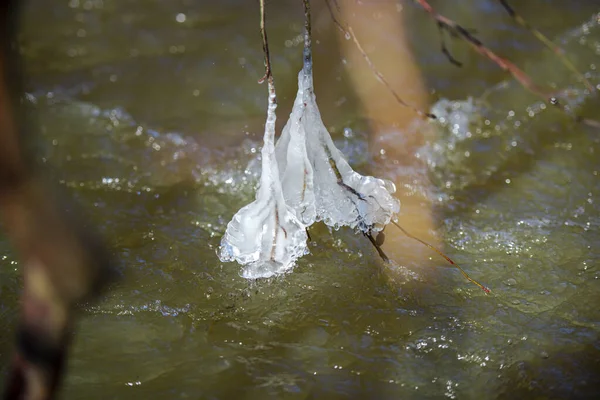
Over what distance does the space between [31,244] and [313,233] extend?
216cm

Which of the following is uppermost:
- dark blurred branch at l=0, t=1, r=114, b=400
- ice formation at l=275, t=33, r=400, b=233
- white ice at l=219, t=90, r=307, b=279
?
ice formation at l=275, t=33, r=400, b=233

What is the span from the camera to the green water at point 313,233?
246 cm

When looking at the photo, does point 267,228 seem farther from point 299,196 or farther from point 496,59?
point 496,59

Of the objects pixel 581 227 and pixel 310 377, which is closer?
pixel 310 377

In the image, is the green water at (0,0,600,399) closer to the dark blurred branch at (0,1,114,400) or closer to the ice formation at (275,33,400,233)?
the ice formation at (275,33,400,233)

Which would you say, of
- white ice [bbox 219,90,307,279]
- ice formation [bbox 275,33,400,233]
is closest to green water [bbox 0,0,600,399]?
white ice [bbox 219,90,307,279]

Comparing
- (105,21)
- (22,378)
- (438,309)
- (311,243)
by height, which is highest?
(105,21)

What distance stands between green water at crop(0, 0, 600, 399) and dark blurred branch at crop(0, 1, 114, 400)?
113 cm

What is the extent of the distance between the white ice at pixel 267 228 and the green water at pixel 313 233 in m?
0.37

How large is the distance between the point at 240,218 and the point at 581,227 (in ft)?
6.26

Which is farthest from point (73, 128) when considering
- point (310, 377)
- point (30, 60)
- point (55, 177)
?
point (310, 377)

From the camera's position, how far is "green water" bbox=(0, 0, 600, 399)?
2459mm

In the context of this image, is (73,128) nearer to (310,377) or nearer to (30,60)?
(30,60)

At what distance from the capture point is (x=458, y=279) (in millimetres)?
2889
